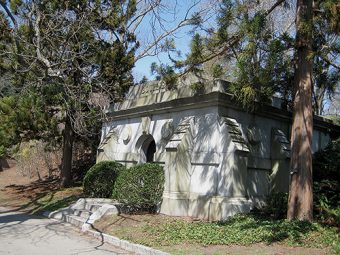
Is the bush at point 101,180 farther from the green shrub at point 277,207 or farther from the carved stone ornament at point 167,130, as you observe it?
the green shrub at point 277,207

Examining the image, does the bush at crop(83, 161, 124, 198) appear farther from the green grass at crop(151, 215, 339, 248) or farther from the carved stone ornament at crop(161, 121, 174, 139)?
the green grass at crop(151, 215, 339, 248)

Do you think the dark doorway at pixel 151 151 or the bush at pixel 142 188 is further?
the dark doorway at pixel 151 151

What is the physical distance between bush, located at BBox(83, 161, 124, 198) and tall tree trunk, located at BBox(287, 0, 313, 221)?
25.2 feet

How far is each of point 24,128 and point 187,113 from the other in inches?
312

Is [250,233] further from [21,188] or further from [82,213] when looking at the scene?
[21,188]

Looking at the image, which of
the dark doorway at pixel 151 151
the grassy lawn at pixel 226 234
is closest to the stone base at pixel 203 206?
the grassy lawn at pixel 226 234

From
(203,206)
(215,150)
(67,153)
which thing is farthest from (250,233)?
(67,153)

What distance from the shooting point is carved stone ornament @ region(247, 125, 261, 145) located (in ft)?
43.4

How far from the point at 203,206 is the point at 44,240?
4783 millimetres

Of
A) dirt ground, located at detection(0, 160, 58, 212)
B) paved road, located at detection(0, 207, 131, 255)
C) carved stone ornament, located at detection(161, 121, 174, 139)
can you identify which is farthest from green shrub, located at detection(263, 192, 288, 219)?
dirt ground, located at detection(0, 160, 58, 212)

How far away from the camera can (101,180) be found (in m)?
15.8

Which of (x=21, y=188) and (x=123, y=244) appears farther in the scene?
(x=21, y=188)

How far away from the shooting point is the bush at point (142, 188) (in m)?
12.8

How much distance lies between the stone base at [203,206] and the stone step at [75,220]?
254cm
